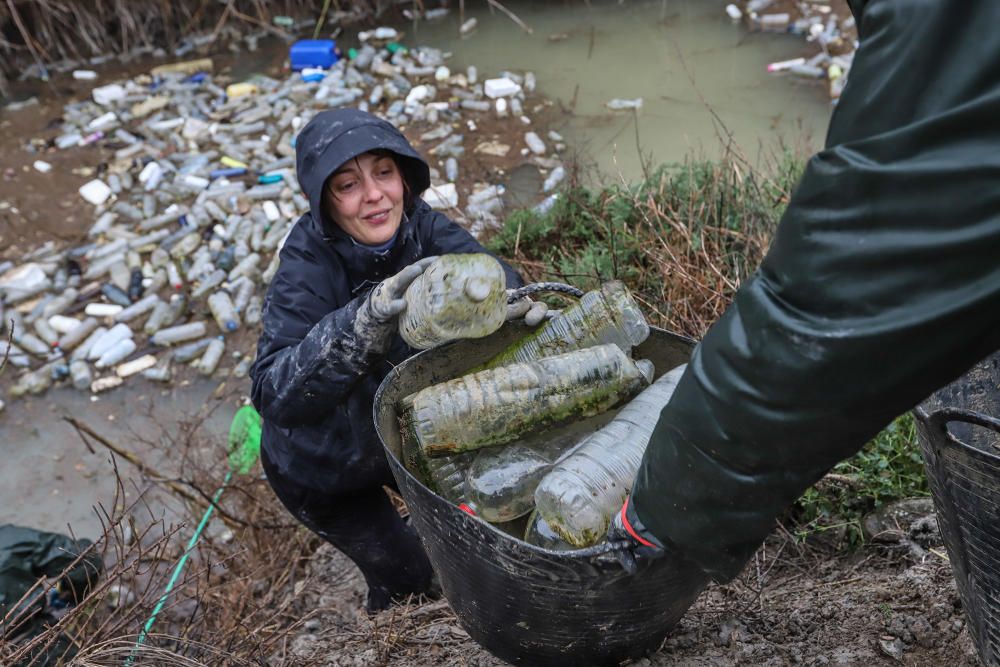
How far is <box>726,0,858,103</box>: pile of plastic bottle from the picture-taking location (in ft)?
27.1

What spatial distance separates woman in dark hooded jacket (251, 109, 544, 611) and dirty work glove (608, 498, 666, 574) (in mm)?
843

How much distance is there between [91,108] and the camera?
Result: 887 cm

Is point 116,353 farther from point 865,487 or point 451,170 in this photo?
point 865,487

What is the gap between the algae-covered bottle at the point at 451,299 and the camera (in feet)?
6.95

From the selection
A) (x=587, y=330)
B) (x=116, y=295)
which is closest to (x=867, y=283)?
(x=587, y=330)

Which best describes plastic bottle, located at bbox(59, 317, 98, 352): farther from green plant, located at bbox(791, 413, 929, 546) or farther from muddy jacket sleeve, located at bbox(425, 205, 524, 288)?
green plant, located at bbox(791, 413, 929, 546)

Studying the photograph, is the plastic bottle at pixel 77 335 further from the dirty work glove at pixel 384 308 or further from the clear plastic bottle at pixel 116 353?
the dirty work glove at pixel 384 308

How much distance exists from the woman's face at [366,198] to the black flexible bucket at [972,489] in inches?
65.6

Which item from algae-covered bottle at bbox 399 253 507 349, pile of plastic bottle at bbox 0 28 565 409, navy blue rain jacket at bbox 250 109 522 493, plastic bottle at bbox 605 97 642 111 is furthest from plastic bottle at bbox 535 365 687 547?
plastic bottle at bbox 605 97 642 111

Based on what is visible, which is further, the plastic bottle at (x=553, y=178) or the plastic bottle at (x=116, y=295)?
the plastic bottle at (x=553, y=178)

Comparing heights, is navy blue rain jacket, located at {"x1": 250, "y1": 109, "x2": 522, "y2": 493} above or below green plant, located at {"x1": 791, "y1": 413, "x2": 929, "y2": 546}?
above

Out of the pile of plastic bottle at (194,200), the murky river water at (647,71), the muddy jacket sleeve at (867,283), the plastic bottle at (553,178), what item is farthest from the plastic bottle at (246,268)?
the muddy jacket sleeve at (867,283)

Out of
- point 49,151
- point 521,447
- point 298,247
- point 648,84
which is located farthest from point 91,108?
point 521,447

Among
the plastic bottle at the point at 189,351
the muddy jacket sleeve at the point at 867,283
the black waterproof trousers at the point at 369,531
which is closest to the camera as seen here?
the muddy jacket sleeve at the point at 867,283
